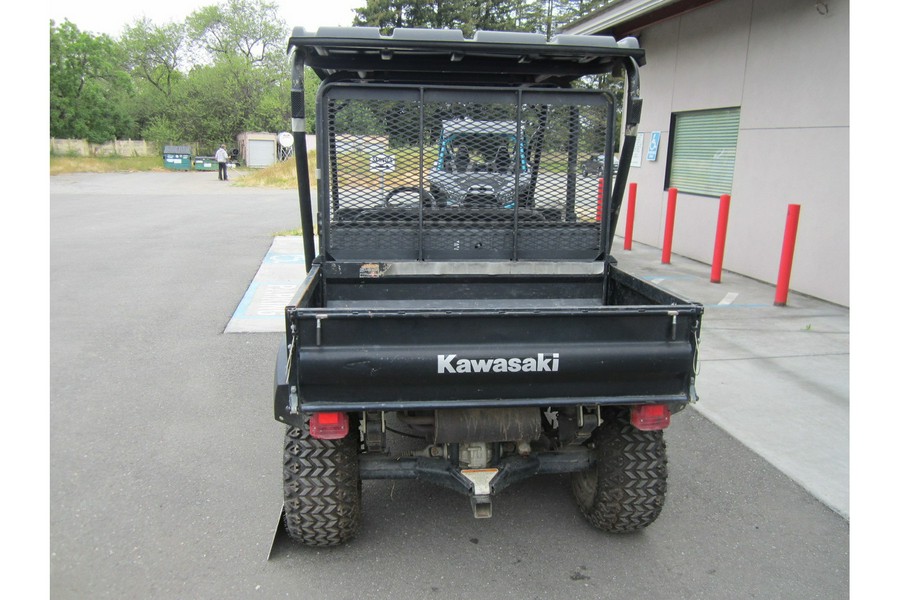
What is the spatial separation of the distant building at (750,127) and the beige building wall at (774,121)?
2 cm

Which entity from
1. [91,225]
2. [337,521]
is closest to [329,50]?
[337,521]

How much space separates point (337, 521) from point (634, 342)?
1625 mm

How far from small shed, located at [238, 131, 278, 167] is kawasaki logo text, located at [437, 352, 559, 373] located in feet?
148

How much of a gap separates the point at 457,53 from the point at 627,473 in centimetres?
229

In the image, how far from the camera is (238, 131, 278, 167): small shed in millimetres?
45444

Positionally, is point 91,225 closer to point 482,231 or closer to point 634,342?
point 482,231

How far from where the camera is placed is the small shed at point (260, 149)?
4544cm

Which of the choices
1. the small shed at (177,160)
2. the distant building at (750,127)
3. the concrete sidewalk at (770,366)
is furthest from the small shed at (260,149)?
the concrete sidewalk at (770,366)

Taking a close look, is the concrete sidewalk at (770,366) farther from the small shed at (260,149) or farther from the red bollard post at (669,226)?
the small shed at (260,149)

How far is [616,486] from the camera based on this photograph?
3.29 metres

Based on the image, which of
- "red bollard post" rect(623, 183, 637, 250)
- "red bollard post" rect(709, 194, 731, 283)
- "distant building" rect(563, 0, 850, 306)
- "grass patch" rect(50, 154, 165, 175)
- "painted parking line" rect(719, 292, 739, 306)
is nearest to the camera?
"distant building" rect(563, 0, 850, 306)

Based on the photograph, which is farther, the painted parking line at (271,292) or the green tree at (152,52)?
the green tree at (152,52)

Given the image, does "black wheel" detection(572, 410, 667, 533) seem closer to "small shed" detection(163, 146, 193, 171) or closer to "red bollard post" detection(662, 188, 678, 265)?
"red bollard post" detection(662, 188, 678, 265)

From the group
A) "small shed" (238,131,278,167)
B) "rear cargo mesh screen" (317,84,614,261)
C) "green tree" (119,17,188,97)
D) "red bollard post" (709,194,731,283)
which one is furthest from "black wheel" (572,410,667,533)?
"green tree" (119,17,188,97)
